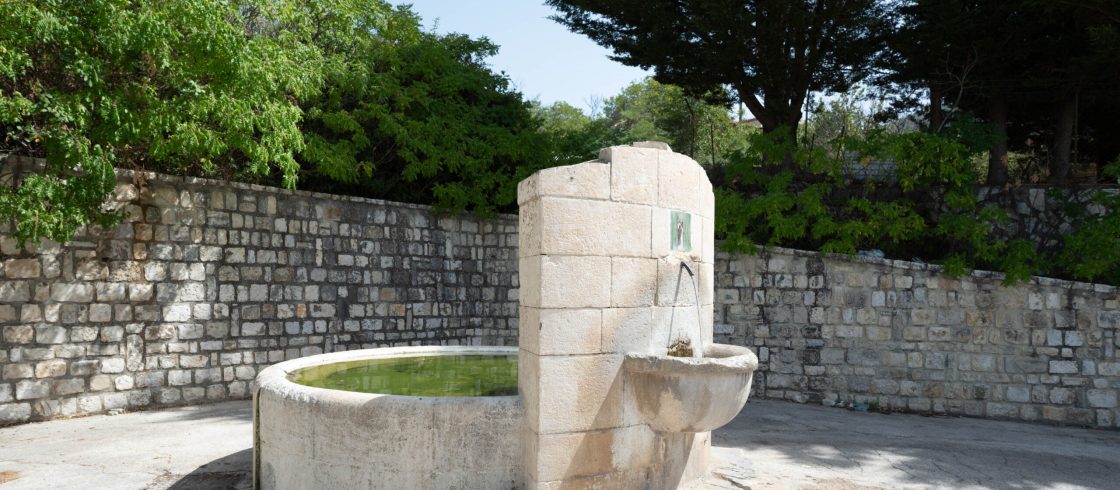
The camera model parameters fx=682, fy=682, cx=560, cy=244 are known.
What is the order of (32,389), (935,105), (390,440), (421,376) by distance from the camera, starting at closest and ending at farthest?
(390,440)
(421,376)
(32,389)
(935,105)

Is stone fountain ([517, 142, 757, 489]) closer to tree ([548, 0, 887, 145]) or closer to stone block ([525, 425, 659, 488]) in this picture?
stone block ([525, 425, 659, 488])

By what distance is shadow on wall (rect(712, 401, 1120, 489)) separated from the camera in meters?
5.57

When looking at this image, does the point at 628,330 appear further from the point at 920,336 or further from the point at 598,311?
the point at 920,336

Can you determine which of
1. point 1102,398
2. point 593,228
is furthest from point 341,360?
point 1102,398

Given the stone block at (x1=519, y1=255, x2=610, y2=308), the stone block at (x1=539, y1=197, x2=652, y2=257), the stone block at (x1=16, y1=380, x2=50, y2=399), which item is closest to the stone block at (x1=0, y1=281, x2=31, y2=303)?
the stone block at (x1=16, y1=380, x2=50, y2=399)

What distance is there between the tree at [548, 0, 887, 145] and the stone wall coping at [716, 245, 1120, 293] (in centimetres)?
230

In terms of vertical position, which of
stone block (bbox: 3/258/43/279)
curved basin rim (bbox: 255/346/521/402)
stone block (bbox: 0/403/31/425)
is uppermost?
stone block (bbox: 3/258/43/279)

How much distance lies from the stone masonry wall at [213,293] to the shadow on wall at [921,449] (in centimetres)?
538

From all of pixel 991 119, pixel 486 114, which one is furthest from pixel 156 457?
pixel 991 119

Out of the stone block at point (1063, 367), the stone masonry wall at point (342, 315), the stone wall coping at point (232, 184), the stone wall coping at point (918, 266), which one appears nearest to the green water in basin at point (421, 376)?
the stone masonry wall at point (342, 315)

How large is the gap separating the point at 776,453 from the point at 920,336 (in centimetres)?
406

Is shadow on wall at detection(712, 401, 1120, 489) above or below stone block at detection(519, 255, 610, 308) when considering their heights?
below

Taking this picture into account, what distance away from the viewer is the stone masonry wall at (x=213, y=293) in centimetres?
729

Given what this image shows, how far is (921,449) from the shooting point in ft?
21.7
